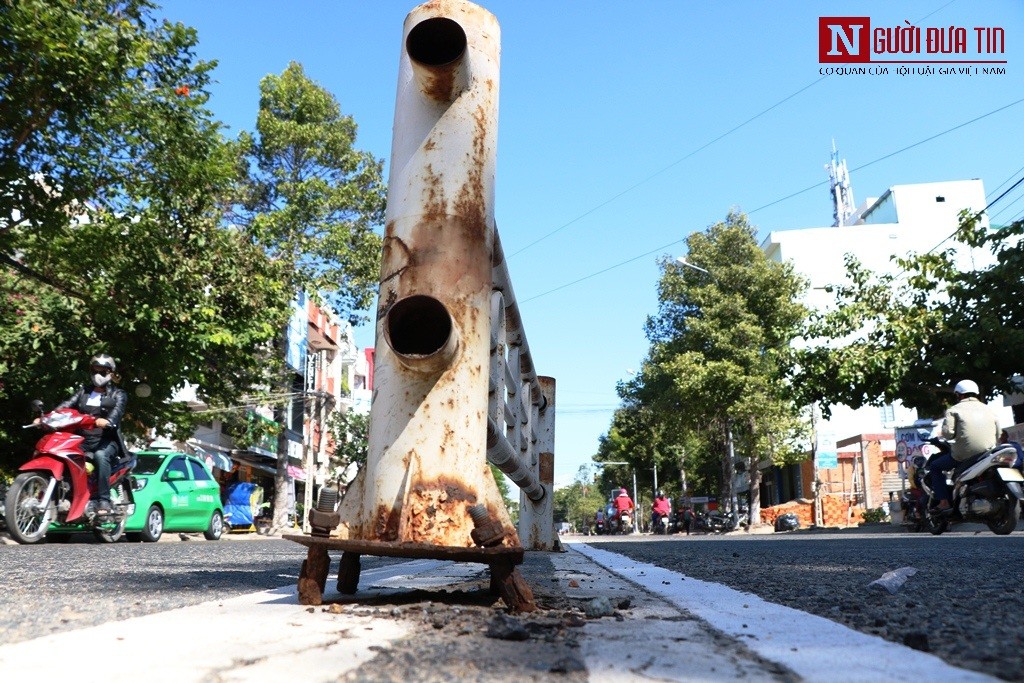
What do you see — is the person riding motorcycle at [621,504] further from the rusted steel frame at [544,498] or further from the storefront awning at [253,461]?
the rusted steel frame at [544,498]

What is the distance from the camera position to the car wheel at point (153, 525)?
481 inches

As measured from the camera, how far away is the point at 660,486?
7169 cm

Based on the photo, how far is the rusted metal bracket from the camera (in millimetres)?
2533

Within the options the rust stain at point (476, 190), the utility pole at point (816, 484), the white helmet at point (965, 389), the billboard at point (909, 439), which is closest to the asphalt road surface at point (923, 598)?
the rust stain at point (476, 190)

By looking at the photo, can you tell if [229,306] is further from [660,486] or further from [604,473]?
[604,473]

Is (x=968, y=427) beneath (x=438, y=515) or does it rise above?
above

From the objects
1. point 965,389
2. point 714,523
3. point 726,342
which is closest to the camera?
point 965,389

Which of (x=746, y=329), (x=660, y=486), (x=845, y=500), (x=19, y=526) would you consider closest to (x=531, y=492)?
(x=19, y=526)

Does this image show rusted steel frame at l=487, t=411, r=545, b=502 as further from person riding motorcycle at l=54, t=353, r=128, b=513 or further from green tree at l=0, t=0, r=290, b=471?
green tree at l=0, t=0, r=290, b=471

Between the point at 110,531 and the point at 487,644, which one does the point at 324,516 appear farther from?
the point at 110,531

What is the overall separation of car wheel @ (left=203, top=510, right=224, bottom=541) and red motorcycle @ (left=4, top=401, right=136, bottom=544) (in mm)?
4913

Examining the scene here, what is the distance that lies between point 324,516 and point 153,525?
422 inches

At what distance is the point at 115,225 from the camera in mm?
12711

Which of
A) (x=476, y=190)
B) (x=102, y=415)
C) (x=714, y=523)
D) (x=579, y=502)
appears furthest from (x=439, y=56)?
(x=579, y=502)
